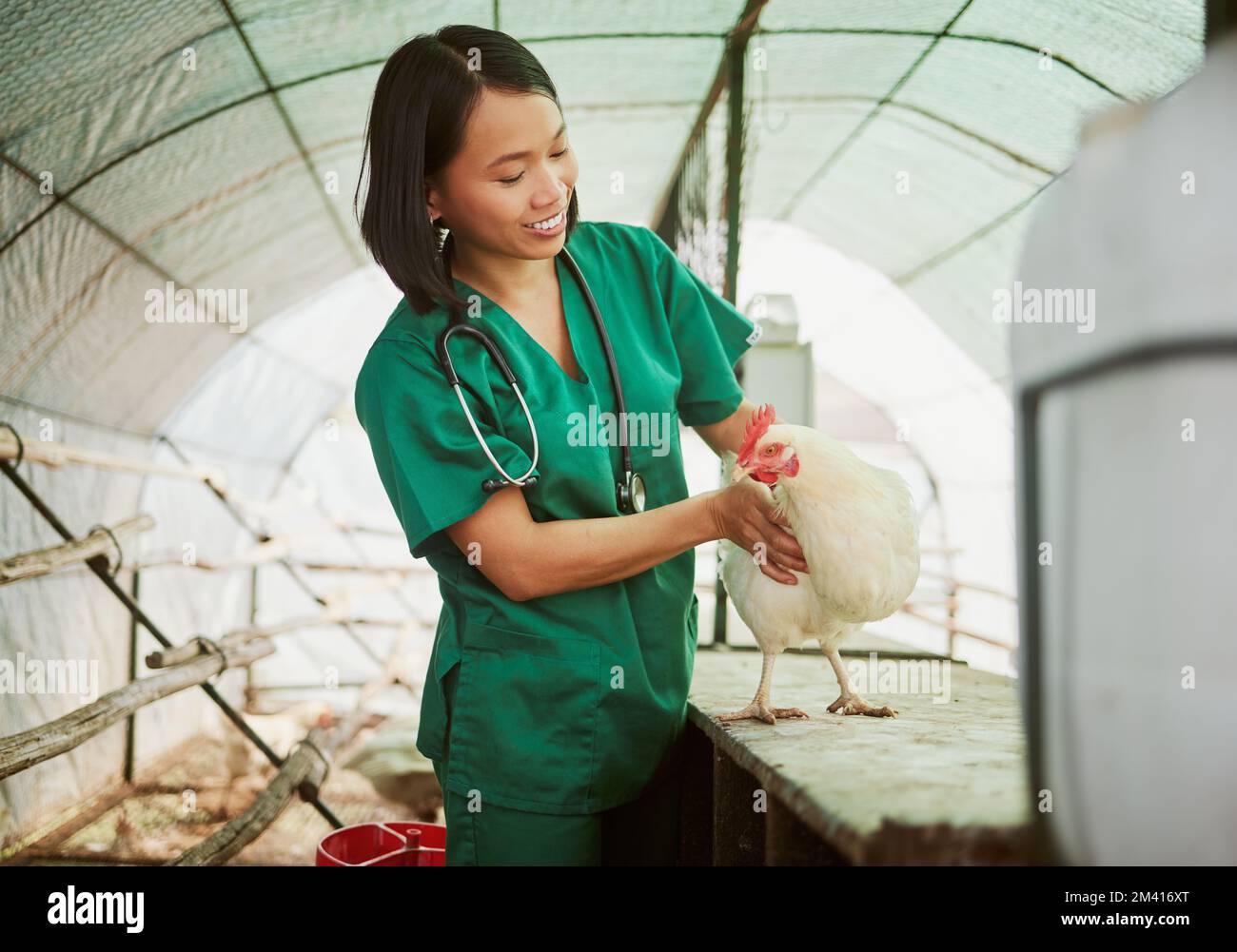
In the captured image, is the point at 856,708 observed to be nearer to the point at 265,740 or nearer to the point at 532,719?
the point at 532,719

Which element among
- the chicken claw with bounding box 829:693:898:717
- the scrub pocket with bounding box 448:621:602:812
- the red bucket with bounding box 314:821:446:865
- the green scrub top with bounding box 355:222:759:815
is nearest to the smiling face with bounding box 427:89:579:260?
the green scrub top with bounding box 355:222:759:815

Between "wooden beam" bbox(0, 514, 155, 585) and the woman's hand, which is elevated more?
the woman's hand

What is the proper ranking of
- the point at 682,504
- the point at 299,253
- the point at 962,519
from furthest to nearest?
the point at 962,519
the point at 299,253
the point at 682,504

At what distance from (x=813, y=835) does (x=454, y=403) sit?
2.17 feet

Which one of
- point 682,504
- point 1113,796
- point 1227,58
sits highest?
point 1227,58

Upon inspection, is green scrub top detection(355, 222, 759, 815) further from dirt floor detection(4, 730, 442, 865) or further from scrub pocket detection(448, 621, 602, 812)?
dirt floor detection(4, 730, 442, 865)

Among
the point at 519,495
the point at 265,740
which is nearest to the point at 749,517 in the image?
the point at 519,495

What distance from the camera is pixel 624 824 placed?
4.06 ft

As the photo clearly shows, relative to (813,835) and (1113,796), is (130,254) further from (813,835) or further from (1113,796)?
(1113,796)

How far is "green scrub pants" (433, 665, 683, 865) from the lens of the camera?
1.09 m

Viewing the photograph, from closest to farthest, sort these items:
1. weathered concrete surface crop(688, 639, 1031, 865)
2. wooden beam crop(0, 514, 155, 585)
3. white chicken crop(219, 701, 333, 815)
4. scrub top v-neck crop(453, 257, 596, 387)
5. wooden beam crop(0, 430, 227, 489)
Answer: weathered concrete surface crop(688, 639, 1031, 865) < scrub top v-neck crop(453, 257, 596, 387) < wooden beam crop(0, 514, 155, 585) < wooden beam crop(0, 430, 227, 489) < white chicken crop(219, 701, 333, 815)

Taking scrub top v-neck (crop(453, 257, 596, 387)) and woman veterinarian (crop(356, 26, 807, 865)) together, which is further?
scrub top v-neck (crop(453, 257, 596, 387))

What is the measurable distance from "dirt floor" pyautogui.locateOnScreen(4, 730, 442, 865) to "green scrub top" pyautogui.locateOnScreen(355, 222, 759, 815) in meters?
2.30
